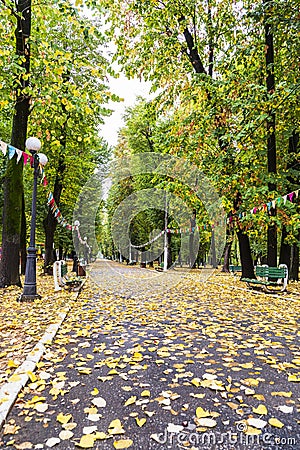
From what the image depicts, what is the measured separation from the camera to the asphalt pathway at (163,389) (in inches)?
97.7

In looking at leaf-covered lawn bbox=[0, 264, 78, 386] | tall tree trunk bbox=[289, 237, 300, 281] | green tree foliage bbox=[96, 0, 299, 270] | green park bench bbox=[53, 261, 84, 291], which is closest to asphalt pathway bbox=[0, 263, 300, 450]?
leaf-covered lawn bbox=[0, 264, 78, 386]

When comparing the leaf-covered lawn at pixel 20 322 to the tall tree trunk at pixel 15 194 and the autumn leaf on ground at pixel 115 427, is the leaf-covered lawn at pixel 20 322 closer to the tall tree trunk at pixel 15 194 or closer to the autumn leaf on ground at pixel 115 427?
the tall tree trunk at pixel 15 194

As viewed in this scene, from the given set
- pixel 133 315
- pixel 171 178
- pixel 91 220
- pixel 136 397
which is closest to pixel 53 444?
pixel 136 397

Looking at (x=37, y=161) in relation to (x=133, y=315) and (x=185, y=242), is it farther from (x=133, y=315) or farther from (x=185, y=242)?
(x=185, y=242)

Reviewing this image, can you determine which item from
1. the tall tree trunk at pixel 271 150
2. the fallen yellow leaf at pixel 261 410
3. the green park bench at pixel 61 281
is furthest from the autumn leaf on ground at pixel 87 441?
the tall tree trunk at pixel 271 150

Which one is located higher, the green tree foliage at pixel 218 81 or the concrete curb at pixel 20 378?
the green tree foliage at pixel 218 81

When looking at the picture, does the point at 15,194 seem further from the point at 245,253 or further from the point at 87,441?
the point at 245,253

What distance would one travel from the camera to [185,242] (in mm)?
43875

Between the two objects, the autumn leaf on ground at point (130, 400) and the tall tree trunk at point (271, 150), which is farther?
the tall tree trunk at point (271, 150)

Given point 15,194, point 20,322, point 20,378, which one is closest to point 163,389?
point 20,378

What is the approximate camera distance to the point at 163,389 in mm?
3316

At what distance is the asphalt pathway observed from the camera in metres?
2.48

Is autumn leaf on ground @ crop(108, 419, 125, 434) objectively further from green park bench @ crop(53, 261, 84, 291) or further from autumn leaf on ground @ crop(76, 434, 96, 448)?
green park bench @ crop(53, 261, 84, 291)

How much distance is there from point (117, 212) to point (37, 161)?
2726cm
